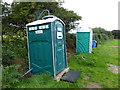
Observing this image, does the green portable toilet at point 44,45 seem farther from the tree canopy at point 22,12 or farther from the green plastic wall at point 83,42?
the green plastic wall at point 83,42

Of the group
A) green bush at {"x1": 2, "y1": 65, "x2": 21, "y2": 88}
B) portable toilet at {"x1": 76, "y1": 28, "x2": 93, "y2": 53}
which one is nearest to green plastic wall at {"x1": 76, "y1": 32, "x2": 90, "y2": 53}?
portable toilet at {"x1": 76, "y1": 28, "x2": 93, "y2": 53}

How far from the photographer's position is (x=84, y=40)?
6.35m

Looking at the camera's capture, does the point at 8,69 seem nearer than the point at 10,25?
Yes

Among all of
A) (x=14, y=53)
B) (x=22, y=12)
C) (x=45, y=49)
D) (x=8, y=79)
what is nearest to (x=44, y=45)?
(x=45, y=49)

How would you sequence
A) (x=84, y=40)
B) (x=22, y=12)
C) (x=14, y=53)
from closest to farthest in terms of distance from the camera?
(x=14, y=53), (x=22, y=12), (x=84, y=40)

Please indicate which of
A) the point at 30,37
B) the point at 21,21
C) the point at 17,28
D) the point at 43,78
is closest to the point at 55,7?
the point at 21,21

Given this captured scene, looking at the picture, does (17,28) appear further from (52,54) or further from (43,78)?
(43,78)

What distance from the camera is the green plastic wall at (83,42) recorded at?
20.6 ft

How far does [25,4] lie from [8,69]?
3.44 m

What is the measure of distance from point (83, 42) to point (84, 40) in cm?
16

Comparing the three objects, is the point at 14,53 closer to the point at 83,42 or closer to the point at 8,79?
the point at 8,79

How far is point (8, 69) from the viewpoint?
216 centimetres

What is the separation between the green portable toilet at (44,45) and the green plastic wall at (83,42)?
3777 millimetres

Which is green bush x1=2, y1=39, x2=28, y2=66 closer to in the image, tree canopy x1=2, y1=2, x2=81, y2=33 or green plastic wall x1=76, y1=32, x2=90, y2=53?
tree canopy x1=2, y1=2, x2=81, y2=33
